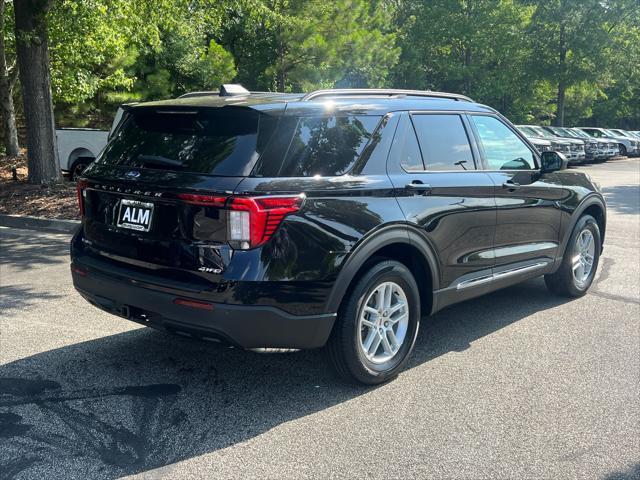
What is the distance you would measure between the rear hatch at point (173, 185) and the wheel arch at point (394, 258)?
73 centimetres

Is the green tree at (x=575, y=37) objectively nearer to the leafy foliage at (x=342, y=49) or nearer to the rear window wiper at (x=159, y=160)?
the leafy foliage at (x=342, y=49)

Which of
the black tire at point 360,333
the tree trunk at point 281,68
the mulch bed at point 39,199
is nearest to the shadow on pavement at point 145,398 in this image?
the black tire at point 360,333

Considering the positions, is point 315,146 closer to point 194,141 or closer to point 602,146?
point 194,141

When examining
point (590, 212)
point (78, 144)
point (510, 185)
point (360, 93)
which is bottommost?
point (590, 212)

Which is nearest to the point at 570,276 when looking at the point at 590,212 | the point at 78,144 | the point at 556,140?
the point at 590,212

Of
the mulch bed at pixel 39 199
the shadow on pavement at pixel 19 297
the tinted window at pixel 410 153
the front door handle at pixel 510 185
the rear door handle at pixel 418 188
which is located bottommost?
the shadow on pavement at pixel 19 297

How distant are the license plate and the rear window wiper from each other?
0.27 metres

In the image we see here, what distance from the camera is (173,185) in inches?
139

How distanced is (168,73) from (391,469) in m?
19.8

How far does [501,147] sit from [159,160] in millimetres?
2905

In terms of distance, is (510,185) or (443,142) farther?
(510,185)

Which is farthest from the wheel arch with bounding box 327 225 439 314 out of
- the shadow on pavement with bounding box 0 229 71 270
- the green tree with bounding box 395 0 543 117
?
the green tree with bounding box 395 0 543 117

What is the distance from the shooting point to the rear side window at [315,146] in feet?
11.6

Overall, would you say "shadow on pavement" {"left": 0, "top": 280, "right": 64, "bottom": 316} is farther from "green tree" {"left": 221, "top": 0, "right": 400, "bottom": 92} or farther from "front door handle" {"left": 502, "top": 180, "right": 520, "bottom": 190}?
"green tree" {"left": 221, "top": 0, "right": 400, "bottom": 92}
